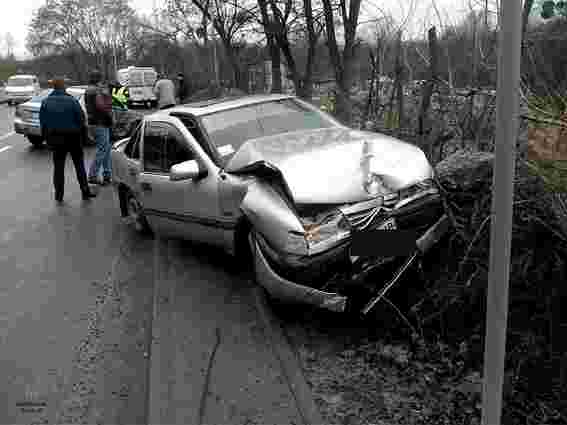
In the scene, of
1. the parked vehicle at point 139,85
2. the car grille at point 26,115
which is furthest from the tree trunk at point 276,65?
the parked vehicle at point 139,85

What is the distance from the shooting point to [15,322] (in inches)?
197

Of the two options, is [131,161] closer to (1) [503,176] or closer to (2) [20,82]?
(1) [503,176]

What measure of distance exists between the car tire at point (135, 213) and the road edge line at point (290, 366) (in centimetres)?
285

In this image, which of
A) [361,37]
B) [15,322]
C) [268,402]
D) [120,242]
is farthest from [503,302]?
[361,37]

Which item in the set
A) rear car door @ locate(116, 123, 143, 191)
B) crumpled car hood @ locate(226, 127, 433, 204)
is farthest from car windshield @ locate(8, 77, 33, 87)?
crumpled car hood @ locate(226, 127, 433, 204)

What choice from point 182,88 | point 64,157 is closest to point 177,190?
point 64,157

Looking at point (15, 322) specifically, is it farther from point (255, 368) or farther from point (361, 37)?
→ point (361, 37)

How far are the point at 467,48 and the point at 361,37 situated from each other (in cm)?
505

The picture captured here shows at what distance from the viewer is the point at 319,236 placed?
12.8 feet

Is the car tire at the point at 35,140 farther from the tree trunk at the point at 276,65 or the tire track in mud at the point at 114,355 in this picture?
the tire track in mud at the point at 114,355

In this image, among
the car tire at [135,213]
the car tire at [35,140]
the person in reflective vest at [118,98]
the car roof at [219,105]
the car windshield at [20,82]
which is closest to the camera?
the car roof at [219,105]

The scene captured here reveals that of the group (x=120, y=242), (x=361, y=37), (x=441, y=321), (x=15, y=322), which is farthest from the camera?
(x=361, y=37)

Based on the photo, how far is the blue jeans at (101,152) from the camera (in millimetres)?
10641

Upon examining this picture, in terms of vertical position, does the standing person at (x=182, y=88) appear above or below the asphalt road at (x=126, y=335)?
above
